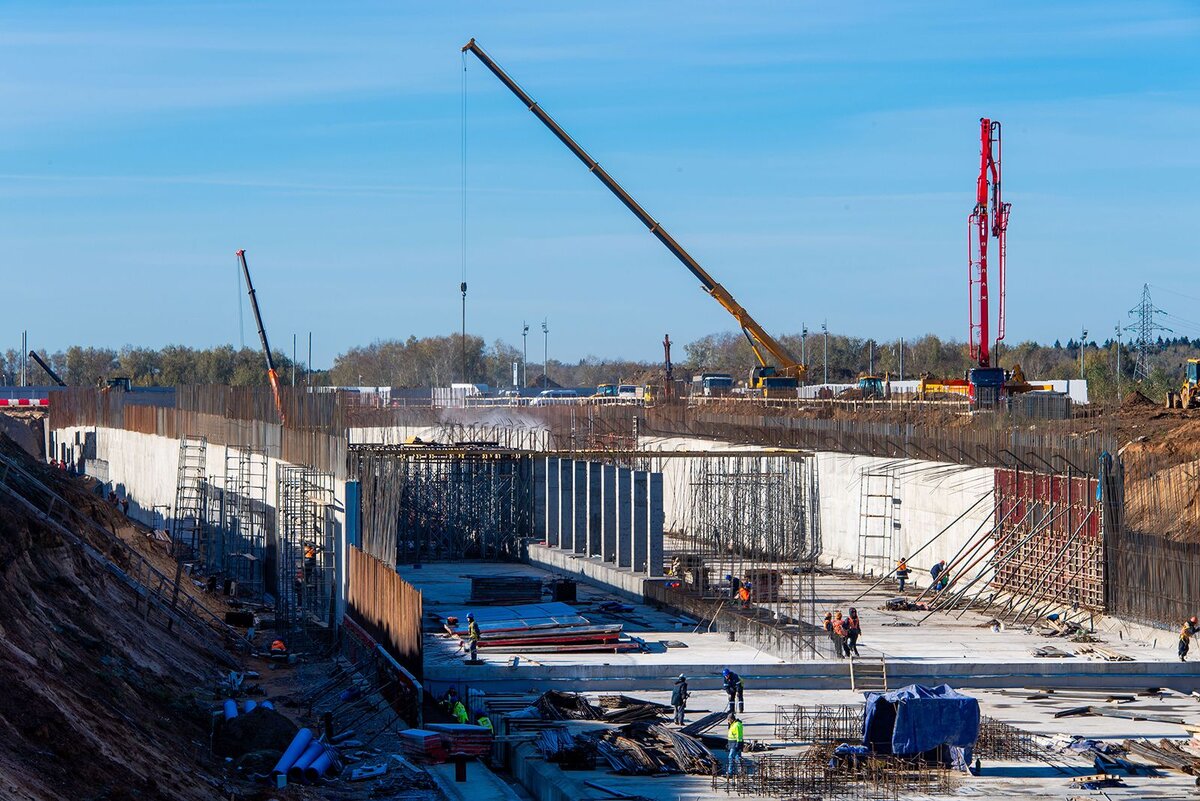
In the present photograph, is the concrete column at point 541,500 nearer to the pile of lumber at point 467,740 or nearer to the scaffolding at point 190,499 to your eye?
the scaffolding at point 190,499

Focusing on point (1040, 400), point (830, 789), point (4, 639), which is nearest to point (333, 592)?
point (4, 639)

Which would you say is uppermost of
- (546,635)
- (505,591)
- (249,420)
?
(249,420)

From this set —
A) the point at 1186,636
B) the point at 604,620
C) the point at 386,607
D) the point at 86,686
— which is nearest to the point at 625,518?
the point at 604,620

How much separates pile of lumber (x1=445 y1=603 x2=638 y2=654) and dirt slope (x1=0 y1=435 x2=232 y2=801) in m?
4.53

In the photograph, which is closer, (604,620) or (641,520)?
(604,620)

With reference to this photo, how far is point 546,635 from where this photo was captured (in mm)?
25656

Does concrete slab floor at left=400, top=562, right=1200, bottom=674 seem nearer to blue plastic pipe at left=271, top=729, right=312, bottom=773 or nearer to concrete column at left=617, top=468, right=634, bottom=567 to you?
concrete column at left=617, top=468, right=634, bottom=567

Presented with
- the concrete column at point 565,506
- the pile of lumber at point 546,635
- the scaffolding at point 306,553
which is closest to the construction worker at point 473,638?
the pile of lumber at point 546,635

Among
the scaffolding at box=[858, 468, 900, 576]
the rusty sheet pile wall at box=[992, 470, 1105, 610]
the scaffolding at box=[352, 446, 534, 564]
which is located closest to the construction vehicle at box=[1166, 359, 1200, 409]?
the scaffolding at box=[858, 468, 900, 576]

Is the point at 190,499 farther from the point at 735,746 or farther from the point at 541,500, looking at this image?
the point at 735,746

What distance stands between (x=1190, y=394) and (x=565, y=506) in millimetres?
16938

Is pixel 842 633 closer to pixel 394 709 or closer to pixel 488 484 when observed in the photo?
pixel 394 709

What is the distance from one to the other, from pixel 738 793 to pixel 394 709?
600 cm

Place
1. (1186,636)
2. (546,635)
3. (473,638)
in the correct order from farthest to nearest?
(546,635)
(1186,636)
(473,638)
